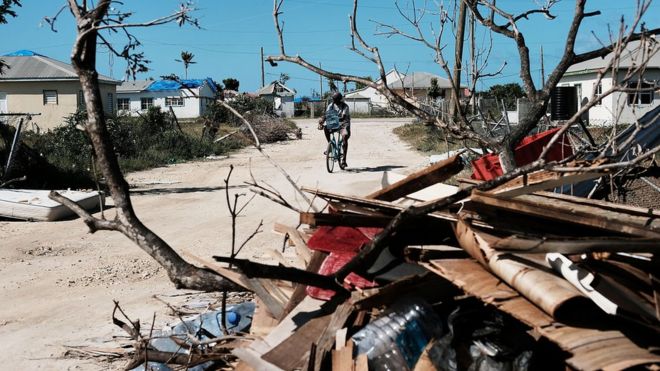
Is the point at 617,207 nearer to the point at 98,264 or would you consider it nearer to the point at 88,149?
the point at 98,264

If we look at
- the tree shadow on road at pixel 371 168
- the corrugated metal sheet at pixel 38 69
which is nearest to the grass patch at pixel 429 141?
the tree shadow on road at pixel 371 168

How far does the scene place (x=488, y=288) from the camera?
10.9 feet

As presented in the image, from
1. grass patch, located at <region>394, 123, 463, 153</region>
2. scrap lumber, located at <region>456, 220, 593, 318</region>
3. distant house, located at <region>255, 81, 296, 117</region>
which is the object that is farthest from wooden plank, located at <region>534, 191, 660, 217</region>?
distant house, located at <region>255, 81, 296, 117</region>

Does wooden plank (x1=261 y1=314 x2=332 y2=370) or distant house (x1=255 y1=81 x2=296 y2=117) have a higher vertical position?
distant house (x1=255 y1=81 x2=296 y2=117)

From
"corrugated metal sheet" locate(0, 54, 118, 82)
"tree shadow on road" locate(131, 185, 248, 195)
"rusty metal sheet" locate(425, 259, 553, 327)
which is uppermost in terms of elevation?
"corrugated metal sheet" locate(0, 54, 118, 82)

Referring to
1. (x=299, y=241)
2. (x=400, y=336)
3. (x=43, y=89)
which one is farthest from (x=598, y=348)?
(x=43, y=89)

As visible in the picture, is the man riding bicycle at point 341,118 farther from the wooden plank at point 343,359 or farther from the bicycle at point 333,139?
the wooden plank at point 343,359

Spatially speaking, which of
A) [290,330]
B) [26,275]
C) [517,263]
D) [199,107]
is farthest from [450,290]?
[199,107]

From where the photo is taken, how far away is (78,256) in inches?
353

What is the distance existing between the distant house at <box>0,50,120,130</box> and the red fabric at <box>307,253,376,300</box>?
138 feet

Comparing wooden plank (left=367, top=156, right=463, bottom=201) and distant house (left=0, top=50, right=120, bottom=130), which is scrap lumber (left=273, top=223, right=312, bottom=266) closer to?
wooden plank (left=367, top=156, right=463, bottom=201)

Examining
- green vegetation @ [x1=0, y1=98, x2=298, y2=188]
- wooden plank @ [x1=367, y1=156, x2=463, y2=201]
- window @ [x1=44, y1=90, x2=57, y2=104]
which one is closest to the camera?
wooden plank @ [x1=367, y1=156, x2=463, y2=201]

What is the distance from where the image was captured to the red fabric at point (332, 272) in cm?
394

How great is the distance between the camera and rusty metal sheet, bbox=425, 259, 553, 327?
309 cm
